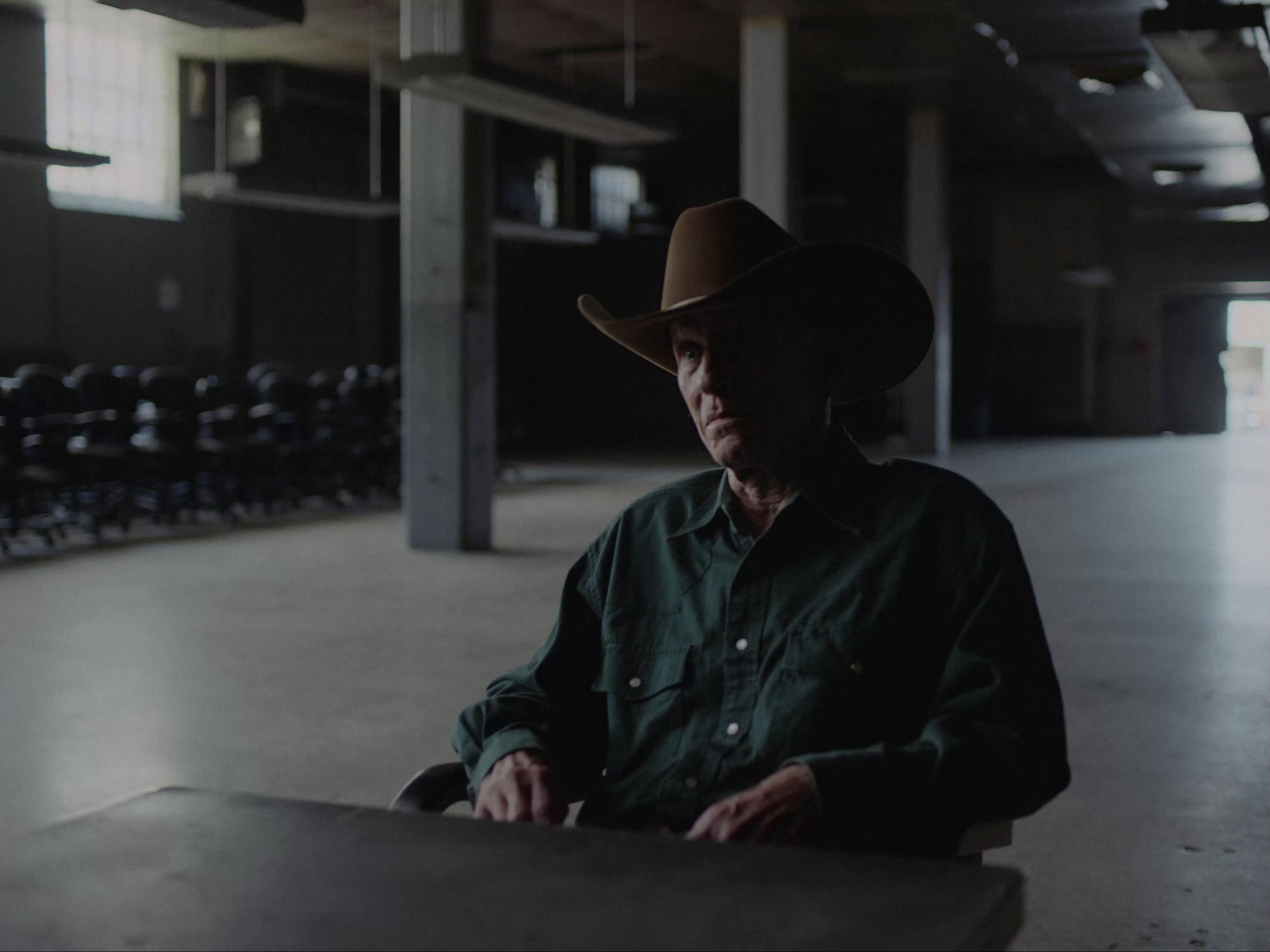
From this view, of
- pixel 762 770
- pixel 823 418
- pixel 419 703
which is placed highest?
pixel 823 418

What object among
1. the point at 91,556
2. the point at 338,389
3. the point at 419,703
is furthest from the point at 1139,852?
the point at 338,389

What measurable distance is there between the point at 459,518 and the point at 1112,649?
441 cm

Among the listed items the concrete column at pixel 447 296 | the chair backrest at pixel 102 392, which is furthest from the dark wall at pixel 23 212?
the concrete column at pixel 447 296

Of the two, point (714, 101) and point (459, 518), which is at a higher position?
point (714, 101)

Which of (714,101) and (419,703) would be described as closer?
(419,703)

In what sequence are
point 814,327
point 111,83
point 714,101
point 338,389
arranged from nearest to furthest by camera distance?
point 814,327 → point 338,389 → point 111,83 → point 714,101

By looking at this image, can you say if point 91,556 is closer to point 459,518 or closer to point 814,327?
point 459,518

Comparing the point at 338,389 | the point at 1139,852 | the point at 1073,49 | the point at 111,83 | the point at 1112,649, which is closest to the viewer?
the point at 1139,852

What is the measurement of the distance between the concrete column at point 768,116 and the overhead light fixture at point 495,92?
2.29 meters

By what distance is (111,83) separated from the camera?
46.5 ft

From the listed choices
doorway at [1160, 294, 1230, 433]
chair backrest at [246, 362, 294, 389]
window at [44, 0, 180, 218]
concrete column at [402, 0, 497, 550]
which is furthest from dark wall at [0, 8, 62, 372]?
doorway at [1160, 294, 1230, 433]

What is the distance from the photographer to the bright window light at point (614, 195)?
2119 centimetres

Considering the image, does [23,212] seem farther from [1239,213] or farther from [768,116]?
[1239,213]

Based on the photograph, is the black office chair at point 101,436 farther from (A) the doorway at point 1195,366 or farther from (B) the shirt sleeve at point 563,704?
(A) the doorway at point 1195,366
